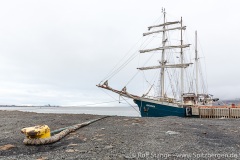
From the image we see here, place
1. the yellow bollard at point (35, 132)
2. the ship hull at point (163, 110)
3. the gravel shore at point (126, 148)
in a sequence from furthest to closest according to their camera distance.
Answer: the ship hull at point (163, 110) < the yellow bollard at point (35, 132) < the gravel shore at point (126, 148)

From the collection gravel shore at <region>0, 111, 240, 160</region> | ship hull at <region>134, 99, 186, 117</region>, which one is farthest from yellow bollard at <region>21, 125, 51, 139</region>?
ship hull at <region>134, 99, 186, 117</region>

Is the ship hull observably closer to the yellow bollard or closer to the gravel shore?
the gravel shore

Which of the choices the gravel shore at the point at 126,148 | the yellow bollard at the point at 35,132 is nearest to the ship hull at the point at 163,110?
the gravel shore at the point at 126,148

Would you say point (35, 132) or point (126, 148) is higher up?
point (35, 132)

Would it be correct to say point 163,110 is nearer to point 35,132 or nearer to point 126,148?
point 126,148

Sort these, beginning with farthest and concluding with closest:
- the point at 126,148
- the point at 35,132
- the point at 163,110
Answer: the point at 163,110, the point at 35,132, the point at 126,148

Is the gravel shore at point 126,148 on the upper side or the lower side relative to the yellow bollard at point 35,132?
lower

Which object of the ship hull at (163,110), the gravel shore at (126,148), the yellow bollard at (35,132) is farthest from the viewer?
the ship hull at (163,110)

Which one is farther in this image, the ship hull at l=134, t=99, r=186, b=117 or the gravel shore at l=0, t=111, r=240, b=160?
the ship hull at l=134, t=99, r=186, b=117

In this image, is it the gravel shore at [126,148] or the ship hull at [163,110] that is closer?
the gravel shore at [126,148]

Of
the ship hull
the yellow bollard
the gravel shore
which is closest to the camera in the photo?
the gravel shore

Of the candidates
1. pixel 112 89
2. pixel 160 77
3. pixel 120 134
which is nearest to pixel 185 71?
pixel 160 77

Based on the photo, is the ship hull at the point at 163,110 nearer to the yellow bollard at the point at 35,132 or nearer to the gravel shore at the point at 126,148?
the gravel shore at the point at 126,148

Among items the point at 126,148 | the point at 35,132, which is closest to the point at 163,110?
the point at 126,148
